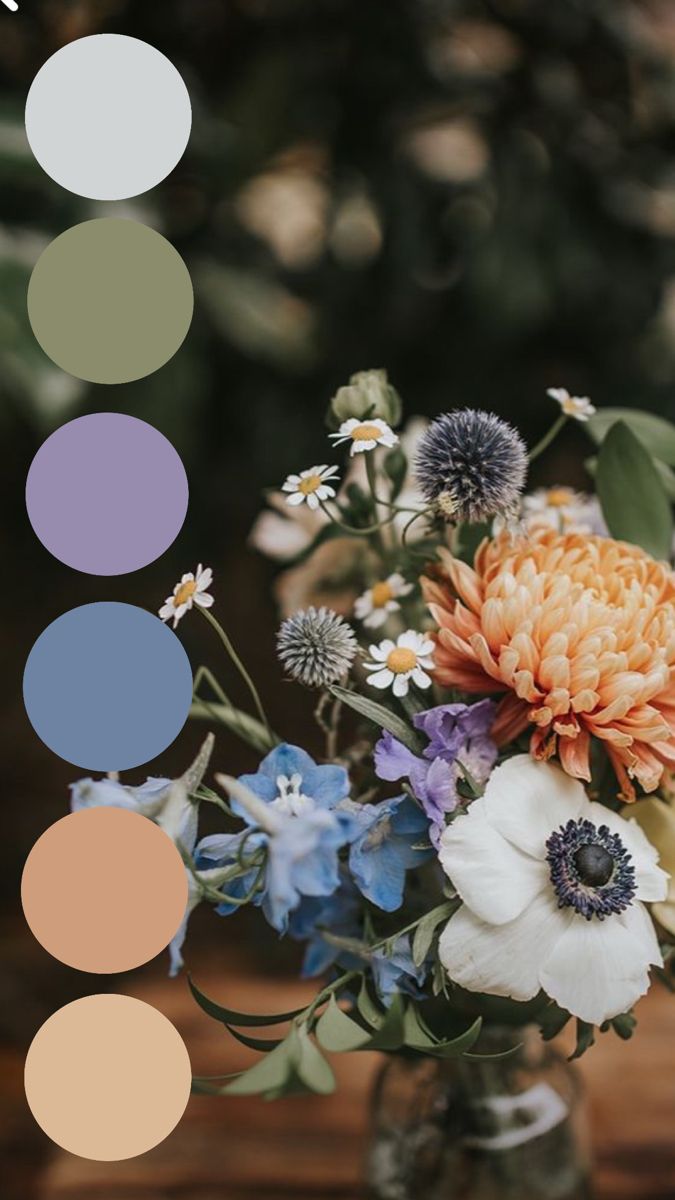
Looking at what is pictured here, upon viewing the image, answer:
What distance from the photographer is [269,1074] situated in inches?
13.3

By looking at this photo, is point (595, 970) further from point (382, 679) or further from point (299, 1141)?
point (299, 1141)

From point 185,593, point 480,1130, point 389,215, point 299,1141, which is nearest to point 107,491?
point 185,593

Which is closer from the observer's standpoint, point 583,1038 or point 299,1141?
point 583,1038

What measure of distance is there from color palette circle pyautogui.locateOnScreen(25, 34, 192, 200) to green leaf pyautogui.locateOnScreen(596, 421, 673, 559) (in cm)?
24

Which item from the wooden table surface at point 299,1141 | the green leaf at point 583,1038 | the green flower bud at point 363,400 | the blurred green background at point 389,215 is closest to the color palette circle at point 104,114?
the green flower bud at point 363,400

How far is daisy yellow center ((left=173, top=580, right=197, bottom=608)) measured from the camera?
0.39 meters

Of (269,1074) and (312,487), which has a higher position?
(312,487)

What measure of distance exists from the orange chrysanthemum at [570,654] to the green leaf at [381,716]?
2 centimetres

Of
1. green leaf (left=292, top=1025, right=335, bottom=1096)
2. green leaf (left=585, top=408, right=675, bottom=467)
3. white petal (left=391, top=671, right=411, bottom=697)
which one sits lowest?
green leaf (left=292, top=1025, right=335, bottom=1096)

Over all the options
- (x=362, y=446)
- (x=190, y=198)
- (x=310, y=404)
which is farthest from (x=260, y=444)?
(x=362, y=446)

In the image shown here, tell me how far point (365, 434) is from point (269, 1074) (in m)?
0.22

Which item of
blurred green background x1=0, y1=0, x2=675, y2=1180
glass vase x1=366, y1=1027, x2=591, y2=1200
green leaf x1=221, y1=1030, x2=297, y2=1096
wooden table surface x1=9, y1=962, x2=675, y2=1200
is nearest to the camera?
green leaf x1=221, y1=1030, x2=297, y2=1096

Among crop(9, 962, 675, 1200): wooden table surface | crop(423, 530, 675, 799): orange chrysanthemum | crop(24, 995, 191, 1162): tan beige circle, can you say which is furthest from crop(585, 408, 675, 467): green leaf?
crop(9, 962, 675, 1200): wooden table surface

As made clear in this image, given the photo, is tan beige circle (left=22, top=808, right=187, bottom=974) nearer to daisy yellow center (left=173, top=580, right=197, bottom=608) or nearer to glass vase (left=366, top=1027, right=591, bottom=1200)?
daisy yellow center (left=173, top=580, right=197, bottom=608)
